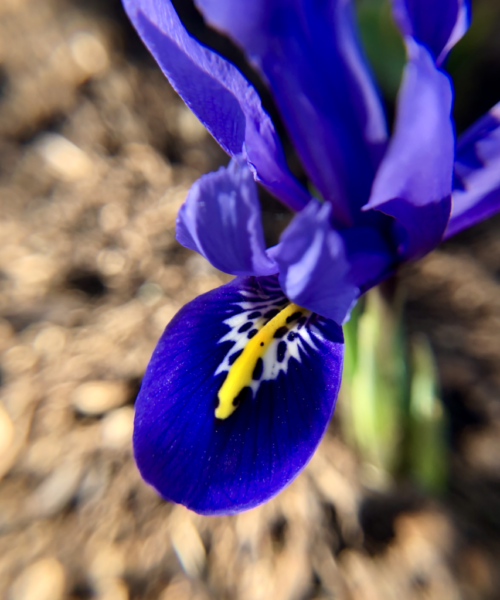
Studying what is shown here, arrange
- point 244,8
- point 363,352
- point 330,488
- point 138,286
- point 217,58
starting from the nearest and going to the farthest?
point 244,8 → point 217,58 → point 363,352 → point 330,488 → point 138,286

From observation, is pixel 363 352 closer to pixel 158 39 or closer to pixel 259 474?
pixel 259 474

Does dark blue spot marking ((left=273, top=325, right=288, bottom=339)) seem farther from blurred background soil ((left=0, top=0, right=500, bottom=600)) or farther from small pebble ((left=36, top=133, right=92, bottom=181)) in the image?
small pebble ((left=36, top=133, right=92, bottom=181))

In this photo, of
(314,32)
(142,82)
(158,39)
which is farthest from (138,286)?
(314,32)

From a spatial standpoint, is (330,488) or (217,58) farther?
(330,488)

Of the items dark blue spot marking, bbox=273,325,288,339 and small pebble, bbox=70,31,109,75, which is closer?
dark blue spot marking, bbox=273,325,288,339

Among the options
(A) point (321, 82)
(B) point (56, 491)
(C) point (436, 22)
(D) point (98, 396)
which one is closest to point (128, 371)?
(D) point (98, 396)

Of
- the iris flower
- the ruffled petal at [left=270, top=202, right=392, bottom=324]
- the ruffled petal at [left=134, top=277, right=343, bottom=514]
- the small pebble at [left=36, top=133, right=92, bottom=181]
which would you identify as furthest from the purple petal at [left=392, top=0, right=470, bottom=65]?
the small pebble at [left=36, top=133, right=92, bottom=181]

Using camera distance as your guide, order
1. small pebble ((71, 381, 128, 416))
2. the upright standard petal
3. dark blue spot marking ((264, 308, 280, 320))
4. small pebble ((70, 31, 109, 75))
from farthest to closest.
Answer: small pebble ((70, 31, 109, 75)), small pebble ((71, 381, 128, 416)), dark blue spot marking ((264, 308, 280, 320)), the upright standard petal
